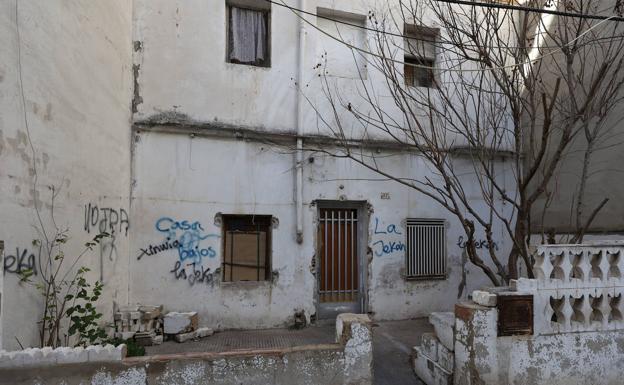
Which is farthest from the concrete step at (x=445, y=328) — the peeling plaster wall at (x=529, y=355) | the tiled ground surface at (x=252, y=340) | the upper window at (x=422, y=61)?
the upper window at (x=422, y=61)

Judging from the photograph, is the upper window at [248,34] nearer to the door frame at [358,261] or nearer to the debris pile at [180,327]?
the door frame at [358,261]

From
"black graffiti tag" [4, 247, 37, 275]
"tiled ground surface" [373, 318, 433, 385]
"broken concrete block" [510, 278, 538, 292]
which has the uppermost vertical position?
"black graffiti tag" [4, 247, 37, 275]

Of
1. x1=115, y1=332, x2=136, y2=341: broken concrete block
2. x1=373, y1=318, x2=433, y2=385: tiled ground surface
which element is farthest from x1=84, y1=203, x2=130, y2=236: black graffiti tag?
x1=373, y1=318, x2=433, y2=385: tiled ground surface

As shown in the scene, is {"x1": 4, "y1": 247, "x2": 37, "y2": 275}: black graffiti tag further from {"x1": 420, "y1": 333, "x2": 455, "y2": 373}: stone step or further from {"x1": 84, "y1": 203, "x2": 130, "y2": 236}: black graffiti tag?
{"x1": 420, "y1": 333, "x2": 455, "y2": 373}: stone step

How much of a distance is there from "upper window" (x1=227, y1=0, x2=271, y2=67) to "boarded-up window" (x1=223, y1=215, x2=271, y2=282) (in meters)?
2.84

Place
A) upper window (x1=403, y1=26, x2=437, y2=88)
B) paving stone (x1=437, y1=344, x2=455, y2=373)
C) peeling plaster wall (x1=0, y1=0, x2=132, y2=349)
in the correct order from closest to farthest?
peeling plaster wall (x1=0, y1=0, x2=132, y2=349)
paving stone (x1=437, y1=344, x2=455, y2=373)
upper window (x1=403, y1=26, x2=437, y2=88)

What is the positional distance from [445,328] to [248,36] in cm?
584

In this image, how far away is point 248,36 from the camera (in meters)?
7.21

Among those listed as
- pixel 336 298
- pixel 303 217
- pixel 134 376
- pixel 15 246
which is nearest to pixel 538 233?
pixel 336 298

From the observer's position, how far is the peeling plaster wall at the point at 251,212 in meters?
6.40

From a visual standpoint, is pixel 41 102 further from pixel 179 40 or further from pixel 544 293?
pixel 544 293

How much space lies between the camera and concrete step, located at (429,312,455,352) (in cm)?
392

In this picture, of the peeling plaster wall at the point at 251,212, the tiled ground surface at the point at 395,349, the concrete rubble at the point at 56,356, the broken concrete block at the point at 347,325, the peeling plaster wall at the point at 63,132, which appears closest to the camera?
the concrete rubble at the point at 56,356

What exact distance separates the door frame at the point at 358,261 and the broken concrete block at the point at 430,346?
8.90 ft
